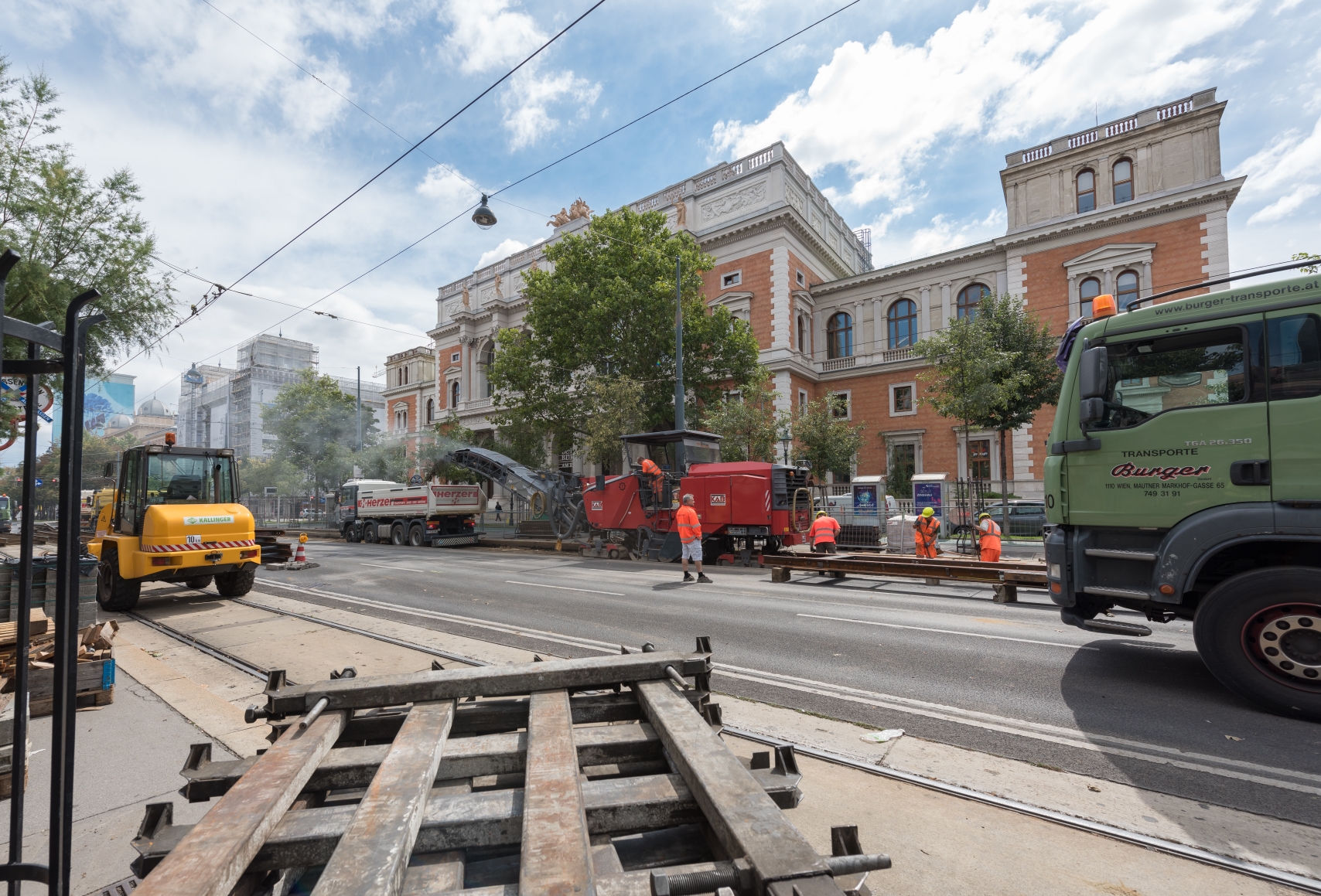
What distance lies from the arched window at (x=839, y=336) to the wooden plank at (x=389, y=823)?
125 ft

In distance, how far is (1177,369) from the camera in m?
5.29

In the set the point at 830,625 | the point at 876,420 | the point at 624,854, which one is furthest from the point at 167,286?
the point at 876,420

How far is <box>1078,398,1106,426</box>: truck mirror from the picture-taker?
5.45m

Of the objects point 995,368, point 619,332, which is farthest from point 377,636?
point 995,368

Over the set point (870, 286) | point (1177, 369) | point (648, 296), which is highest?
point (870, 286)

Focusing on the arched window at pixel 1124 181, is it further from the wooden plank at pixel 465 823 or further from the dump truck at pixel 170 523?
the wooden plank at pixel 465 823

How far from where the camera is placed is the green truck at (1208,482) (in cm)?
465

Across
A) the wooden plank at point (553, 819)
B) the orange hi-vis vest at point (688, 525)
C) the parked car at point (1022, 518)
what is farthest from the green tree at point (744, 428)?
the wooden plank at point (553, 819)

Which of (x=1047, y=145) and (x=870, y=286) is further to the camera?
(x=870, y=286)

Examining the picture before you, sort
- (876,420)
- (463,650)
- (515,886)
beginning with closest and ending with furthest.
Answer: (515,886) → (463,650) → (876,420)

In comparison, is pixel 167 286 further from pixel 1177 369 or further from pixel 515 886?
pixel 1177 369

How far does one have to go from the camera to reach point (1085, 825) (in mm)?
3188

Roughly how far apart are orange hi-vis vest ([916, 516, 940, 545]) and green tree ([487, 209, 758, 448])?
1410 centimetres

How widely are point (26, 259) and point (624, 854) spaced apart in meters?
14.9
